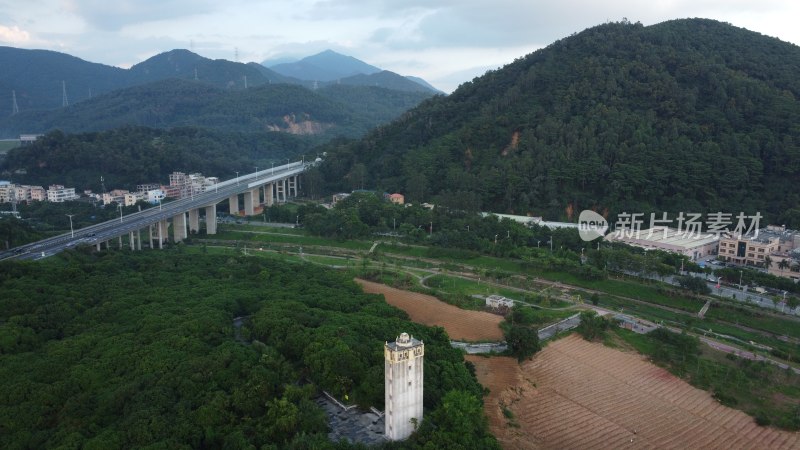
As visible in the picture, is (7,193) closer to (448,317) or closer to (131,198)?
(131,198)

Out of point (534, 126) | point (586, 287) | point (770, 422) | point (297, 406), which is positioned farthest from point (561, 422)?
point (534, 126)

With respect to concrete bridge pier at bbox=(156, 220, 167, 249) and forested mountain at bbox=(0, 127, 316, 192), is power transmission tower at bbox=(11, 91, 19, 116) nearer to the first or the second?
forested mountain at bbox=(0, 127, 316, 192)

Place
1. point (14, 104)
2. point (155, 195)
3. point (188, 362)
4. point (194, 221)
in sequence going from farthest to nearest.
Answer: point (14, 104), point (155, 195), point (194, 221), point (188, 362)

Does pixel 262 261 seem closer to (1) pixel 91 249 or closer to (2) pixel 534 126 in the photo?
(1) pixel 91 249

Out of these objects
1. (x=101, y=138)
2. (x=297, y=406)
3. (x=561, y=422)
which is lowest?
(x=561, y=422)

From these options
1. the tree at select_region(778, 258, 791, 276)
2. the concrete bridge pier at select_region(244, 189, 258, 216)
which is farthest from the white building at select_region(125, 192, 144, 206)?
the tree at select_region(778, 258, 791, 276)

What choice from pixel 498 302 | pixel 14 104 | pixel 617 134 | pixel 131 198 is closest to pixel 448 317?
pixel 498 302
